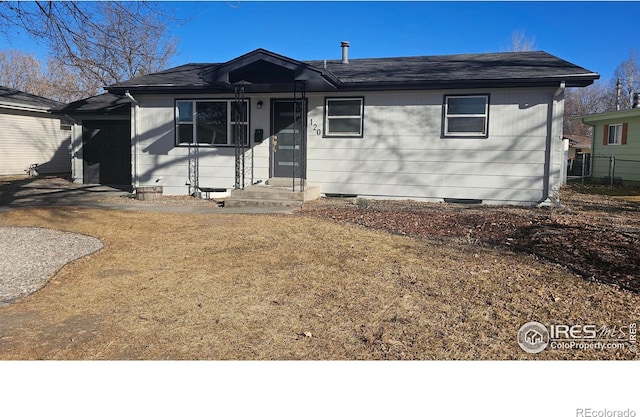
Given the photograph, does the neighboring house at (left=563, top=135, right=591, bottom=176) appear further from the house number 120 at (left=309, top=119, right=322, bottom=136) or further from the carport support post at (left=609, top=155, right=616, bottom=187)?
the house number 120 at (left=309, top=119, right=322, bottom=136)

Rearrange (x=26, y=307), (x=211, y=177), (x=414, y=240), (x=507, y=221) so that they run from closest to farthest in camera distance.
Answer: (x=26, y=307), (x=414, y=240), (x=507, y=221), (x=211, y=177)

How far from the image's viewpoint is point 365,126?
12.9 meters

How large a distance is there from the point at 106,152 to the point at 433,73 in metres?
11.3

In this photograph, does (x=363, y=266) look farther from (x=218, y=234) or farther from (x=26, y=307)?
(x=26, y=307)

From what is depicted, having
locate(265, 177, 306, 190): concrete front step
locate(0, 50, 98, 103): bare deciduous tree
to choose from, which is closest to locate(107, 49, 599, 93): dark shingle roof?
locate(265, 177, 306, 190): concrete front step

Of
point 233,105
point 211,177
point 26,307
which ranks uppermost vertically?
point 233,105

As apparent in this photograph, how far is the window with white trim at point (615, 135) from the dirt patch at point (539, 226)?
10.5 meters

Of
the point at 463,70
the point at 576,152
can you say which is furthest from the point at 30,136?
the point at 576,152

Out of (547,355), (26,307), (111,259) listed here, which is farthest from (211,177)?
(547,355)

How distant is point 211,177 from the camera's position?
1416 cm

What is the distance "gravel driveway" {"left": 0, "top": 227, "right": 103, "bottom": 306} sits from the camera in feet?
18.0

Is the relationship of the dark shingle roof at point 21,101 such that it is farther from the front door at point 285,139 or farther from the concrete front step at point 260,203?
the concrete front step at point 260,203

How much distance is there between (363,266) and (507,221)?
401cm

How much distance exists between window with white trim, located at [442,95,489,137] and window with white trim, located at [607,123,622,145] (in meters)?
13.2
